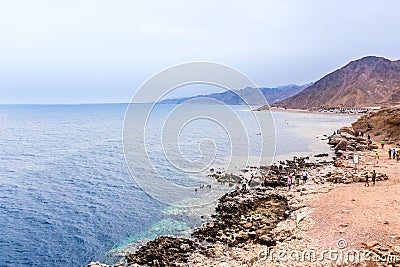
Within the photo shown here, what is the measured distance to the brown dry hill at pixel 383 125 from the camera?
2177 inches

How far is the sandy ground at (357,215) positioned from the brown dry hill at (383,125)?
99.7 feet

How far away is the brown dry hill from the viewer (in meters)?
55.3

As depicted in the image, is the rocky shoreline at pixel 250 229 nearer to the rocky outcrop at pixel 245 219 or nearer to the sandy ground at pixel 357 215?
the rocky outcrop at pixel 245 219

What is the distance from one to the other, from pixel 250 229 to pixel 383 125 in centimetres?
5049

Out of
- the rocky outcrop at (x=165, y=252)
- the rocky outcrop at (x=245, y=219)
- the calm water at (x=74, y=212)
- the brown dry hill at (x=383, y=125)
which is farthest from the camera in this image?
the brown dry hill at (x=383, y=125)

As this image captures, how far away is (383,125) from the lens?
59.9m

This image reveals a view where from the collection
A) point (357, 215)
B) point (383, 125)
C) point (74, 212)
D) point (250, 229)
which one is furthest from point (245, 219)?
point (383, 125)

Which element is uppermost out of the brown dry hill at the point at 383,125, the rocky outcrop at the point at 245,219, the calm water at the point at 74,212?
the brown dry hill at the point at 383,125

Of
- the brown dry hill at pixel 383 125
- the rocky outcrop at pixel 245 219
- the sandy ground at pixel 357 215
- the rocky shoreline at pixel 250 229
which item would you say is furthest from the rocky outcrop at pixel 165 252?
the brown dry hill at pixel 383 125

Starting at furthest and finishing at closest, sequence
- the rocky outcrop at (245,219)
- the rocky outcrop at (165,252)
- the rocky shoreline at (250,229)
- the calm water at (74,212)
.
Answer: the calm water at (74,212) < the rocky outcrop at (245,219) < the rocky outcrop at (165,252) < the rocky shoreline at (250,229)

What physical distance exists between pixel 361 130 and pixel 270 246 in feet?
179

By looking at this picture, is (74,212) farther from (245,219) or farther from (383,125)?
(383,125)

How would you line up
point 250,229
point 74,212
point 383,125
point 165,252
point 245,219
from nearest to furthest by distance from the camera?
point 165,252, point 250,229, point 245,219, point 74,212, point 383,125

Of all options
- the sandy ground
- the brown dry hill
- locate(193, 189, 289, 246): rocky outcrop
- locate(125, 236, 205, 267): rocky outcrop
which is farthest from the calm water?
the brown dry hill
